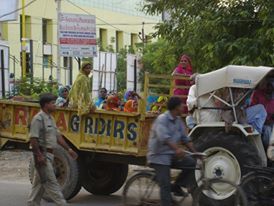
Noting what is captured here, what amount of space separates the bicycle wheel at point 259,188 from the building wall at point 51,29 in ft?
102

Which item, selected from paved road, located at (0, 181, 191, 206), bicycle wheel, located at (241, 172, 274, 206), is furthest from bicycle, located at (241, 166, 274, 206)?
paved road, located at (0, 181, 191, 206)

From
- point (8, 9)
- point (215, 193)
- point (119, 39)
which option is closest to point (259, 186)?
point (215, 193)

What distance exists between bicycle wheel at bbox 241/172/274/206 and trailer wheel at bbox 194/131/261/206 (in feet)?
0.82

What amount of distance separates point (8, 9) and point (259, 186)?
24871 mm

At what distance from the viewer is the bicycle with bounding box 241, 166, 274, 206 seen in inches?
301

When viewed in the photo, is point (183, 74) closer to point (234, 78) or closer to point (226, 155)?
point (234, 78)

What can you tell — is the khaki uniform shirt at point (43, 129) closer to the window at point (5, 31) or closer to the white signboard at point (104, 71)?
the white signboard at point (104, 71)

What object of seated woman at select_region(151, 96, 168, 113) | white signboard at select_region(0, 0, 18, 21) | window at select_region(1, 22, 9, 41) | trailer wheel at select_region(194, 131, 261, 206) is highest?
white signboard at select_region(0, 0, 18, 21)

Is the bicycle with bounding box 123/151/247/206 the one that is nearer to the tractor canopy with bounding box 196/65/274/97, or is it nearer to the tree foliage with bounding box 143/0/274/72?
the tractor canopy with bounding box 196/65/274/97

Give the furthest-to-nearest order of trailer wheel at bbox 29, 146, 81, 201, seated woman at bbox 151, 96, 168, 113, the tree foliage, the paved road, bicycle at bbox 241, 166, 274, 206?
1. the tree foliage
2. the paved road
3. seated woman at bbox 151, 96, 168, 113
4. trailer wheel at bbox 29, 146, 81, 201
5. bicycle at bbox 241, 166, 274, 206

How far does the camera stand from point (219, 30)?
12.8 m

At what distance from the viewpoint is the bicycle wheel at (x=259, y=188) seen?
7.66 meters

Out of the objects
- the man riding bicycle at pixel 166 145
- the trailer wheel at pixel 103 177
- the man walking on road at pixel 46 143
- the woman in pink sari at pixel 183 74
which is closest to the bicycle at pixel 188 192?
the man riding bicycle at pixel 166 145

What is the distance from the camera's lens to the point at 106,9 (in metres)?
48.6
